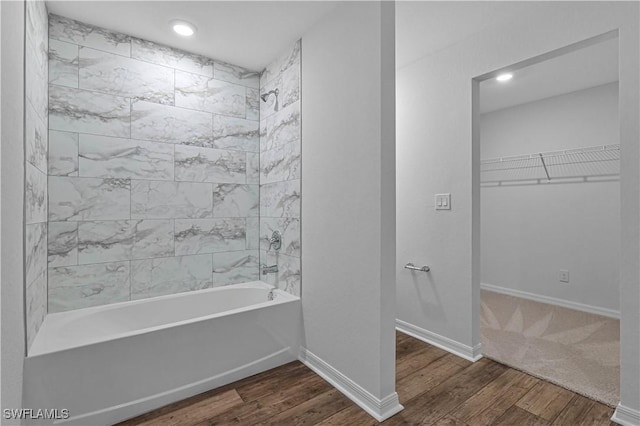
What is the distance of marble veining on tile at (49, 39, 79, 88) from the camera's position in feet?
7.02

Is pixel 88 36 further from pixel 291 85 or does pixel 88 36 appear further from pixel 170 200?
pixel 291 85

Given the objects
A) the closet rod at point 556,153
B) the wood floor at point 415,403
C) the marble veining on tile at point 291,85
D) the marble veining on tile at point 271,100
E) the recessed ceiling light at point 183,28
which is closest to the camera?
the wood floor at point 415,403

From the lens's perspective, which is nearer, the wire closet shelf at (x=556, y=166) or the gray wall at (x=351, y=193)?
the gray wall at (x=351, y=193)

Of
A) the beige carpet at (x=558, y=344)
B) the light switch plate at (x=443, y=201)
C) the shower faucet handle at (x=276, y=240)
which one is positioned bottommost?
the beige carpet at (x=558, y=344)

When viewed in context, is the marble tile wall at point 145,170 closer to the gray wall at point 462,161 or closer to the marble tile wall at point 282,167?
the marble tile wall at point 282,167

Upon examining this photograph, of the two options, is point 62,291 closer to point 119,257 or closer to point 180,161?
point 119,257

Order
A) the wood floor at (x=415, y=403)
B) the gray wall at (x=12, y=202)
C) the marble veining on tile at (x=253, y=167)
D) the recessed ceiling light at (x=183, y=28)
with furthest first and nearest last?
the marble veining on tile at (x=253, y=167)
the recessed ceiling light at (x=183, y=28)
the wood floor at (x=415, y=403)
the gray wall at (x=12, y=202)

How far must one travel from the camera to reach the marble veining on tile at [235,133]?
9.21 feet

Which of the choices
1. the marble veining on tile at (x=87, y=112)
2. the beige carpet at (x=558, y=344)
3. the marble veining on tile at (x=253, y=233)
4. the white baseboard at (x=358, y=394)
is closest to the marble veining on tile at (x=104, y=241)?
the marble veining on tile at (x=87, y=112)

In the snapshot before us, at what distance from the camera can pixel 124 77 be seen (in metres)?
2.38

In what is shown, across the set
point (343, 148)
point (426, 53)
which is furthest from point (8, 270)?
point (426, 53)

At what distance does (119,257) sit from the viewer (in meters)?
2.38

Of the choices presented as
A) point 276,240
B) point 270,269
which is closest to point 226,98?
point 276,240

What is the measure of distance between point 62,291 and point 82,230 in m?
0.44
